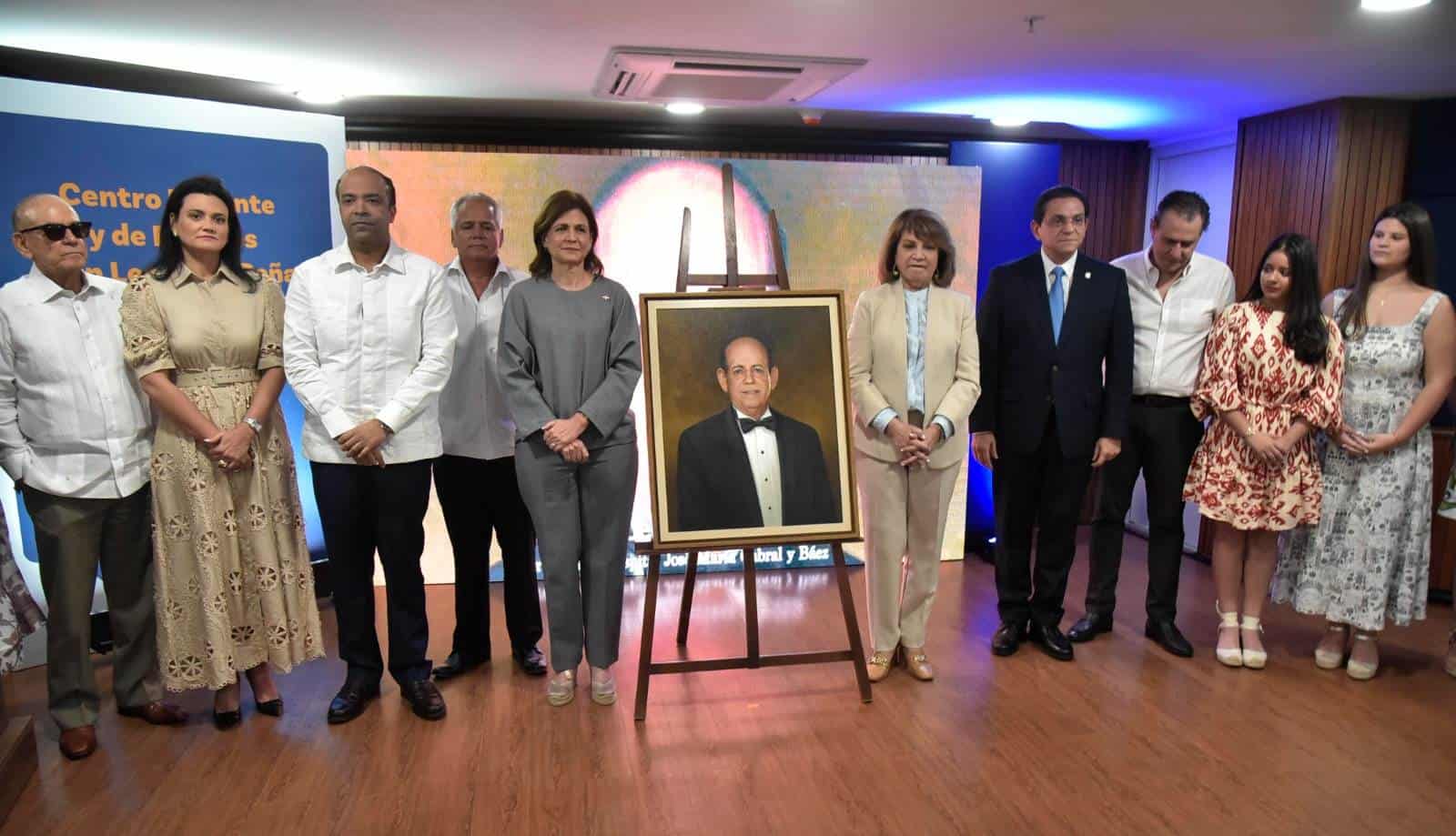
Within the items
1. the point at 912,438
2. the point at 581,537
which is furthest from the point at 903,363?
the point at 581,537

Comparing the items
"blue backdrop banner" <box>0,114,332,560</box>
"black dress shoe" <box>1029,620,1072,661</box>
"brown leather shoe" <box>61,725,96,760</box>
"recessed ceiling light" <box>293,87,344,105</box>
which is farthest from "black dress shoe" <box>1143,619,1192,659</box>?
"recessed ceiling light" <box>293,87,344,105</box>

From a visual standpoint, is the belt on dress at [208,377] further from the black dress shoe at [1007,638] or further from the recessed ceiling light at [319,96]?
the black dress shoe at [1007,638]

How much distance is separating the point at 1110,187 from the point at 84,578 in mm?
5724

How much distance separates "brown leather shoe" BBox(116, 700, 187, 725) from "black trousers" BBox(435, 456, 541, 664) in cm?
94

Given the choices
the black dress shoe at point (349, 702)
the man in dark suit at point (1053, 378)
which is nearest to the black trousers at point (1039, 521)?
the man in dark suit at point (1053, 378)

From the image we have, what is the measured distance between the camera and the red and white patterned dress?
3.38 m

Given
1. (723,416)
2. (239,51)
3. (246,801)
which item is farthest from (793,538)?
(239,51)

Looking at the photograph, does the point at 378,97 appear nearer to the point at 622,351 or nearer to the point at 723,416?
the point at 622,351

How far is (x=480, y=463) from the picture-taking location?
3383 millimetres

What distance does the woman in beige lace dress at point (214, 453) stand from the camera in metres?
2.79

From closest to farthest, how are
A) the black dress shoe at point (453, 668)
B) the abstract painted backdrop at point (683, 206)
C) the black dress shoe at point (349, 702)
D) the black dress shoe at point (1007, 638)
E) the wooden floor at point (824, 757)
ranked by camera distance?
the wooden floor at point (824, 757)
the black dress shoe at point (349, 702)
the black dress shoe at point (453, 668)
the black dress shoe at point (1007, 638)
the abstract painted backdrop at point (683, 206)

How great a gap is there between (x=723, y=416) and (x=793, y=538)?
19.1 inches

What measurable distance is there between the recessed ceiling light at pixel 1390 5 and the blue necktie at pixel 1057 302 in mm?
1250

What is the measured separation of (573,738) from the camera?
2988 mm
